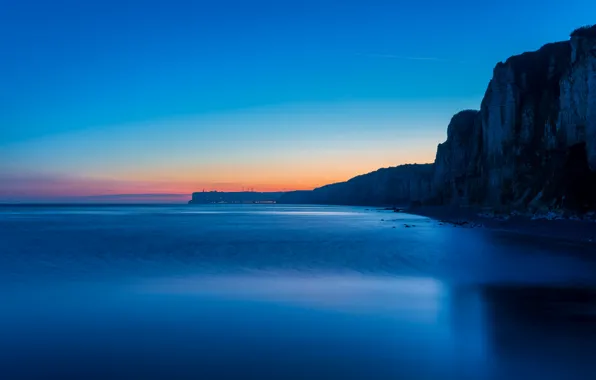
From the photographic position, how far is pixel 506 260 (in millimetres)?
21734

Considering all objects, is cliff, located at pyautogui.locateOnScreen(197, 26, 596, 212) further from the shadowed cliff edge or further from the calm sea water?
the calm sea water

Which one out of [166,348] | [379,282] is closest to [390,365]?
[166,348]

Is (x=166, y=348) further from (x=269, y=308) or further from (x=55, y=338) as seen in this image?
(x=269, y=308)

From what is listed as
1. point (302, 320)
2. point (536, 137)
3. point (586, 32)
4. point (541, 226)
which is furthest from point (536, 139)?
point (302, 320)

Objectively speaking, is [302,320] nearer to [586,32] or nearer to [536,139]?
[586,32]

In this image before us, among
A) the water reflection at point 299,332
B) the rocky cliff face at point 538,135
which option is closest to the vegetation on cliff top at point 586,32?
the rocky cliff face at point 538,135

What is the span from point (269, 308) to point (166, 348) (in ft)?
13.1

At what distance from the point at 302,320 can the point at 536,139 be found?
50.6m

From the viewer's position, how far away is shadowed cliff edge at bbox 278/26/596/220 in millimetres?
38719

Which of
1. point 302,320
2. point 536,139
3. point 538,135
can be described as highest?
point 538,135

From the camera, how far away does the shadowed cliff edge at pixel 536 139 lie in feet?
127

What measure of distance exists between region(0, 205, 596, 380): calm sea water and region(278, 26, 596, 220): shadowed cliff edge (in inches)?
821

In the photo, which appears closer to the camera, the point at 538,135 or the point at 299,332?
the point at 299,332

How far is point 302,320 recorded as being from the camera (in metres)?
10.9
